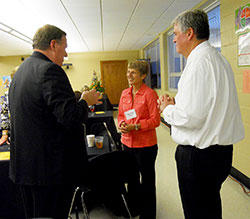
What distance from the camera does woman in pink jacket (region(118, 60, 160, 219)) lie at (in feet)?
5.92

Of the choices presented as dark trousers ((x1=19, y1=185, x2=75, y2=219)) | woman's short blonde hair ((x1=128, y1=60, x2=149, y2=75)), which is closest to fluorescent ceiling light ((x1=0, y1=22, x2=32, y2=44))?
woman's short blonde hair ((x1=128, y1=60, x2=149, y2=75))

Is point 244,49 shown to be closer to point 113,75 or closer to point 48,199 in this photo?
point 48,199

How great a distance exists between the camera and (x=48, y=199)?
1.20m

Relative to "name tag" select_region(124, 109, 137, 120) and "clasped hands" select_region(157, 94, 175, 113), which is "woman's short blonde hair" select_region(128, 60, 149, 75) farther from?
"clasped hands" select_region(157, 94, 175, 113)

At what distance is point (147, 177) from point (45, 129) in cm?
103

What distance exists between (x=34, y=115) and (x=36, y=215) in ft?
1.82

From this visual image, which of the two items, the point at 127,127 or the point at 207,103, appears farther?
the point at 127,127

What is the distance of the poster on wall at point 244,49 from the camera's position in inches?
95.2

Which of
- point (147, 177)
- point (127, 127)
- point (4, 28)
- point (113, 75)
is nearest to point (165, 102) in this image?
point (127, 127)

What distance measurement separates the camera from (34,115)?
1.12 meters

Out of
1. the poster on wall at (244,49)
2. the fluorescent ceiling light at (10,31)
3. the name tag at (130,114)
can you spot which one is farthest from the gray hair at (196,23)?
the fluorescent ceiling light at (10,31)

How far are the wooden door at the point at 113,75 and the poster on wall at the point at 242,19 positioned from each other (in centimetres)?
789

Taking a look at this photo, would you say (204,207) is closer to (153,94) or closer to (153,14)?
(153,94)

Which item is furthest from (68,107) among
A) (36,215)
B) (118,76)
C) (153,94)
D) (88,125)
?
(118,76)
